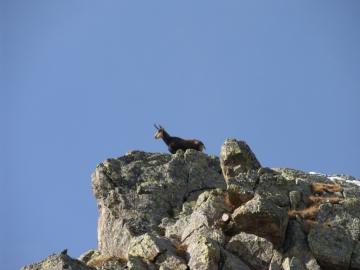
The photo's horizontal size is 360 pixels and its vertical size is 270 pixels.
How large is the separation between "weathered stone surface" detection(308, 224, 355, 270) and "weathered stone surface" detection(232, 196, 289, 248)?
4.09ft

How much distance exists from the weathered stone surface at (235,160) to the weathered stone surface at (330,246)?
17.0ft

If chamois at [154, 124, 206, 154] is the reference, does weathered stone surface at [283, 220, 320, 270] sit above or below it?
below

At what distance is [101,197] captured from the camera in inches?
1113

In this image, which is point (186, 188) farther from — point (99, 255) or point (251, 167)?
point (99, 255)

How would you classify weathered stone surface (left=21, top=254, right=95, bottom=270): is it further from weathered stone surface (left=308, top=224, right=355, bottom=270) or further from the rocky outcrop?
weathered stone surface (left=308, top=224, right=355, bottom=270)

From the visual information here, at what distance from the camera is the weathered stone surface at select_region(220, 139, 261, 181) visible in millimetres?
28073

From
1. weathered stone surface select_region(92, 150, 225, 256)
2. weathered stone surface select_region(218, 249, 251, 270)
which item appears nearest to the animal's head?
weathered stone surface select_region(92, 150, 225, 256)

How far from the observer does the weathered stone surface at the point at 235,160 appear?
28073mm

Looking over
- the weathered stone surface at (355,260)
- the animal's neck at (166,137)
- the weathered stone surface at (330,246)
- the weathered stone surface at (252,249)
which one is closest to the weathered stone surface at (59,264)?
the weathered stone surface at (252,249)

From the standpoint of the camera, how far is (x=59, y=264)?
19.0m

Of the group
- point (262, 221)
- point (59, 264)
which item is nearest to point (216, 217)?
point (262, 221)

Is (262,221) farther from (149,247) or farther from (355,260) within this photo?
(149,247)

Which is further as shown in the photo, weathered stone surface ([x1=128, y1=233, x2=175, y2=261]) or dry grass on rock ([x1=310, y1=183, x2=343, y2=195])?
dry grass on rock ([x1=310, y1=183, x2=343, y2=195])

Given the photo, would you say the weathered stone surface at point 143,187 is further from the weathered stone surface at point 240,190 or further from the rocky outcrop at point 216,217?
the weathered stone surface at point 240,190
